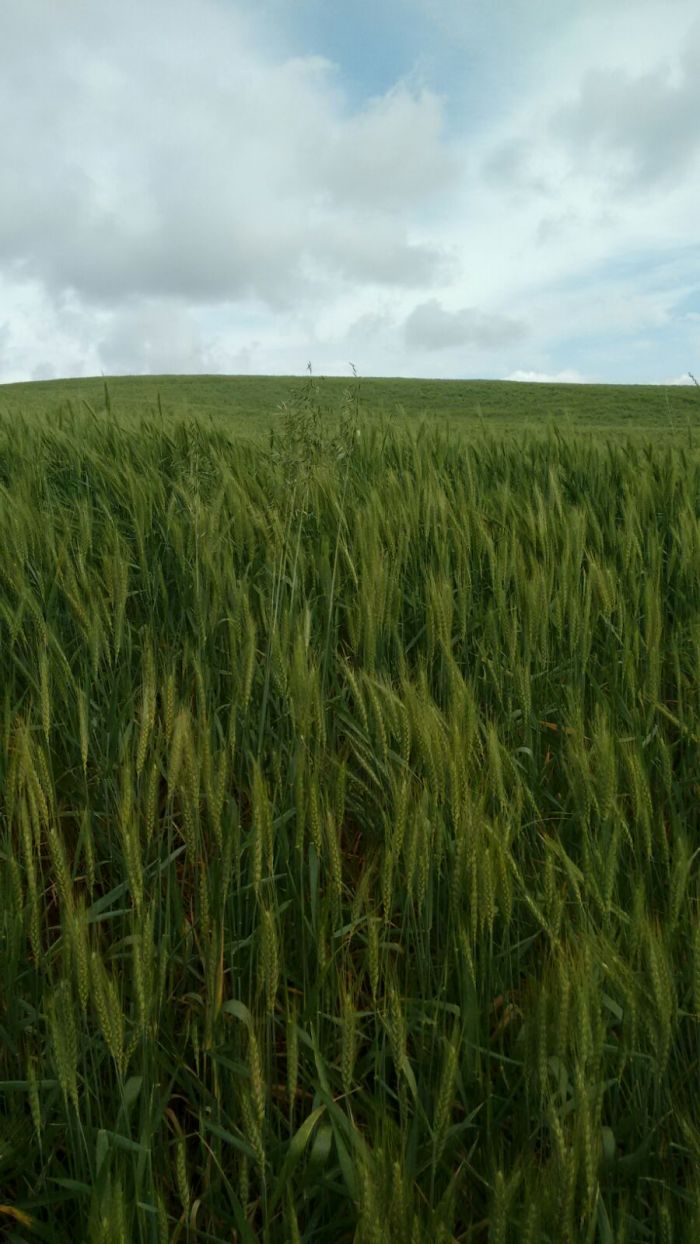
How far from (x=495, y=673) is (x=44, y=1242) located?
1027 mm

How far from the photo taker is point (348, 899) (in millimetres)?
1407

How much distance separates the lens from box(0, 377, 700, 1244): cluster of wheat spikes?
3.00 ft

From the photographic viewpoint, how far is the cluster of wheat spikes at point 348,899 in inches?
36.0

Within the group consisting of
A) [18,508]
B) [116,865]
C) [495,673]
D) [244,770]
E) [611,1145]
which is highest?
[18,508]

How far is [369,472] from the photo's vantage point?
280 cm

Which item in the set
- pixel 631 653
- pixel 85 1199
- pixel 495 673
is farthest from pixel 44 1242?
pixel 631 653

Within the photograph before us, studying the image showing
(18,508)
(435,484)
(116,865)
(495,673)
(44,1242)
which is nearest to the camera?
(44,1242)

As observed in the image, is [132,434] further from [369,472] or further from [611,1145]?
[611,1145]

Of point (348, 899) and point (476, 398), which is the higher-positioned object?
point (476, 398)

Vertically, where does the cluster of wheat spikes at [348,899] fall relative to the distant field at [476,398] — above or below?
below

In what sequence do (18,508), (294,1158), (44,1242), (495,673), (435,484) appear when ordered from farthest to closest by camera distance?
(435,484), (18,508), (495,673), (44,1242), (294,1158)

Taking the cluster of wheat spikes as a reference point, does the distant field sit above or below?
above

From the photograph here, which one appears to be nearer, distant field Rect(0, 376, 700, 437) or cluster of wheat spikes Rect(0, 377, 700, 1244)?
cluster of wheat spikes Rect(0, 377, 700, 1244)

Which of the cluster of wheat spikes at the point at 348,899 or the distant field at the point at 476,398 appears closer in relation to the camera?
the cluster of wheat spikes at the point at 348,899
